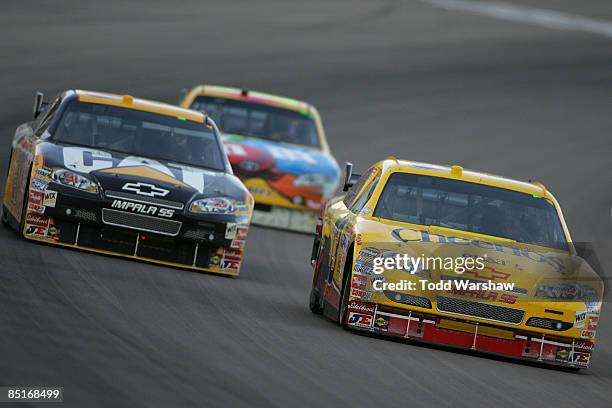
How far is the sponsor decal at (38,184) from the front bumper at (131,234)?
0.23 feet

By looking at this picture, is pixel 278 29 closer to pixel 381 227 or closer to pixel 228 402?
pixel 381 227

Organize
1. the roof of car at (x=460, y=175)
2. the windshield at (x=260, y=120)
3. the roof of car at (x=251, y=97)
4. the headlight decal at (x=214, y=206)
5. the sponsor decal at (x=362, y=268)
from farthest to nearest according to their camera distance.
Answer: the roof of car at (x=251, y=97)
the windshield at (x=260, y=120)
the headlight decal at (x=214, y=206)
the roof of car at (x=460, y=175)
the sponsor decal at (x=362, y=268)

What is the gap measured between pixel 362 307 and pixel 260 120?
9960 mm

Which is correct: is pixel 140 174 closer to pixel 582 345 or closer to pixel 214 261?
pixel 214 261

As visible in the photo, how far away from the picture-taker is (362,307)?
10008 millimetres

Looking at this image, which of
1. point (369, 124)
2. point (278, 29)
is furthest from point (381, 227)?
point (278, 29)

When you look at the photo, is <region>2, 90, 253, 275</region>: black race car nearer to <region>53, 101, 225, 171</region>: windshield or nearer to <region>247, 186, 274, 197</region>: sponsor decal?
Answer: <region>53, 101, 225, 171</region>: windshield

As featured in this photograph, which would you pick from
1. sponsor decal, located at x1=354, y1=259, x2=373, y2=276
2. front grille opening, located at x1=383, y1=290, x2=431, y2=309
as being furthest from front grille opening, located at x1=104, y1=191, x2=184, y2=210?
front grille opening, located at x1=383, y1=290, x2=431, y2=309

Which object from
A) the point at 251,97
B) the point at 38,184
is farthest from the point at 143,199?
the point at 251,97

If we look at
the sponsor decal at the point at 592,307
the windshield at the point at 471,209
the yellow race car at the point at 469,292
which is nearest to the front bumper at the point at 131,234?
the windshield at the point at 471,209

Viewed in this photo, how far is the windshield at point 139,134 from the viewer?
13328 mm

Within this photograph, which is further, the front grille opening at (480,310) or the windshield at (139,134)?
the windshield at (139,134)

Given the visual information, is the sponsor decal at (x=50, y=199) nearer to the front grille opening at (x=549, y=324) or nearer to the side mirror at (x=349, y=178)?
the side mirror at (x=349, y=178)

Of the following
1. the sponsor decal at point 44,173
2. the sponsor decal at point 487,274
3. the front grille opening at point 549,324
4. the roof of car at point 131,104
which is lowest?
the front grille opening at point 549,324
